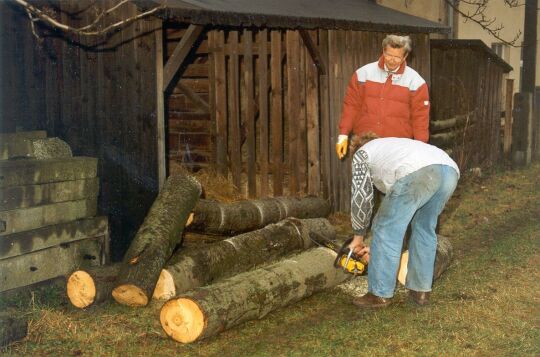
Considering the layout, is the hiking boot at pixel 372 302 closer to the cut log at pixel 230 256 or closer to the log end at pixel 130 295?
the cut log at pixel 230 256

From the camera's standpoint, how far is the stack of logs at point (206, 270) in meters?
5.99

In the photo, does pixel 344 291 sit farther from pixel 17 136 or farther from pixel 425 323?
pixel 17 136

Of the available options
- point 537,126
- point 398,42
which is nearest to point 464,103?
point 537,126

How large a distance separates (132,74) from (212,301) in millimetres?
3298

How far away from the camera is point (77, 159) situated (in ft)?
25.7

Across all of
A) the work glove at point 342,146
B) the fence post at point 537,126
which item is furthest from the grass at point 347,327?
the fence post at point 537,126

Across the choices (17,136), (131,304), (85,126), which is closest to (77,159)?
(17,136)

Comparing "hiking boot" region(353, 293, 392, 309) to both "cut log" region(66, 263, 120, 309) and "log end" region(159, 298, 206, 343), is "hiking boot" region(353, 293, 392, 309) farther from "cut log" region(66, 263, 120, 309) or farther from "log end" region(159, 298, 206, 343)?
"cut log" region(66, 263, 120, 309)

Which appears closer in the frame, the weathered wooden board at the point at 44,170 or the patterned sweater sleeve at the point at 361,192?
the patterned sweater sleeve at the point at 361,192

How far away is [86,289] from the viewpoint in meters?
6.77

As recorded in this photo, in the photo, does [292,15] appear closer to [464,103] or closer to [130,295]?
[130,295]

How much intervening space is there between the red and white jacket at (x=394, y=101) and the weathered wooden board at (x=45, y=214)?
297 centimetres

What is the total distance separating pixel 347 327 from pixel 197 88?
6.54m

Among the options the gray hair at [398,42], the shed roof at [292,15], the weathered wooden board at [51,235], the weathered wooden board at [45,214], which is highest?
the shed roof at [292,15]
